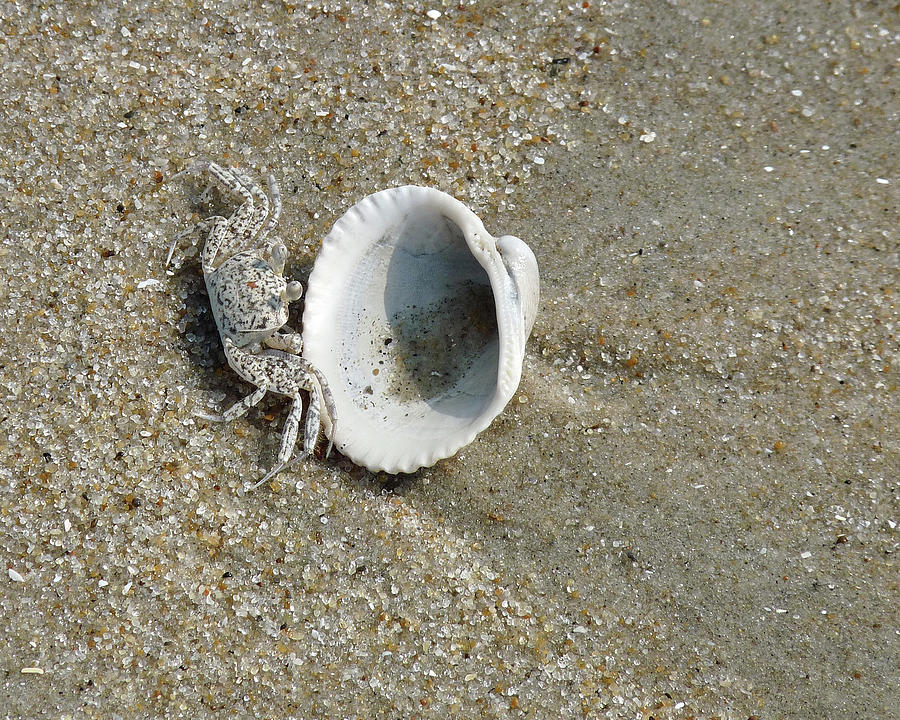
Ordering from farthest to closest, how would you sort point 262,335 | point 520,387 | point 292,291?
point 520,387 → point 262,335 → point 292,291

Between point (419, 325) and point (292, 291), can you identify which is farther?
point (419, 325)

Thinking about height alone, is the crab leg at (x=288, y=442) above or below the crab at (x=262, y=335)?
below

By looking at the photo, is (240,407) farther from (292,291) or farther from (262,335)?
(292,291)

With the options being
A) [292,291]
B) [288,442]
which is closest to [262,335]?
[292,291]

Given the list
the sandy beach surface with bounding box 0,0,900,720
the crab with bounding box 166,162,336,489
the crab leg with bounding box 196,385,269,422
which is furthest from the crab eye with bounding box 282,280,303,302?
the crab leg with bounding box 196,385,269,422

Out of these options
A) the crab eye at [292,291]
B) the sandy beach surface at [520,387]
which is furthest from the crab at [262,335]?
the sandy beach surface at [520,387]

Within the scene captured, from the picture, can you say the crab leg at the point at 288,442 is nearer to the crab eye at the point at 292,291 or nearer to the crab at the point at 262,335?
the crab at the point at 262,335
